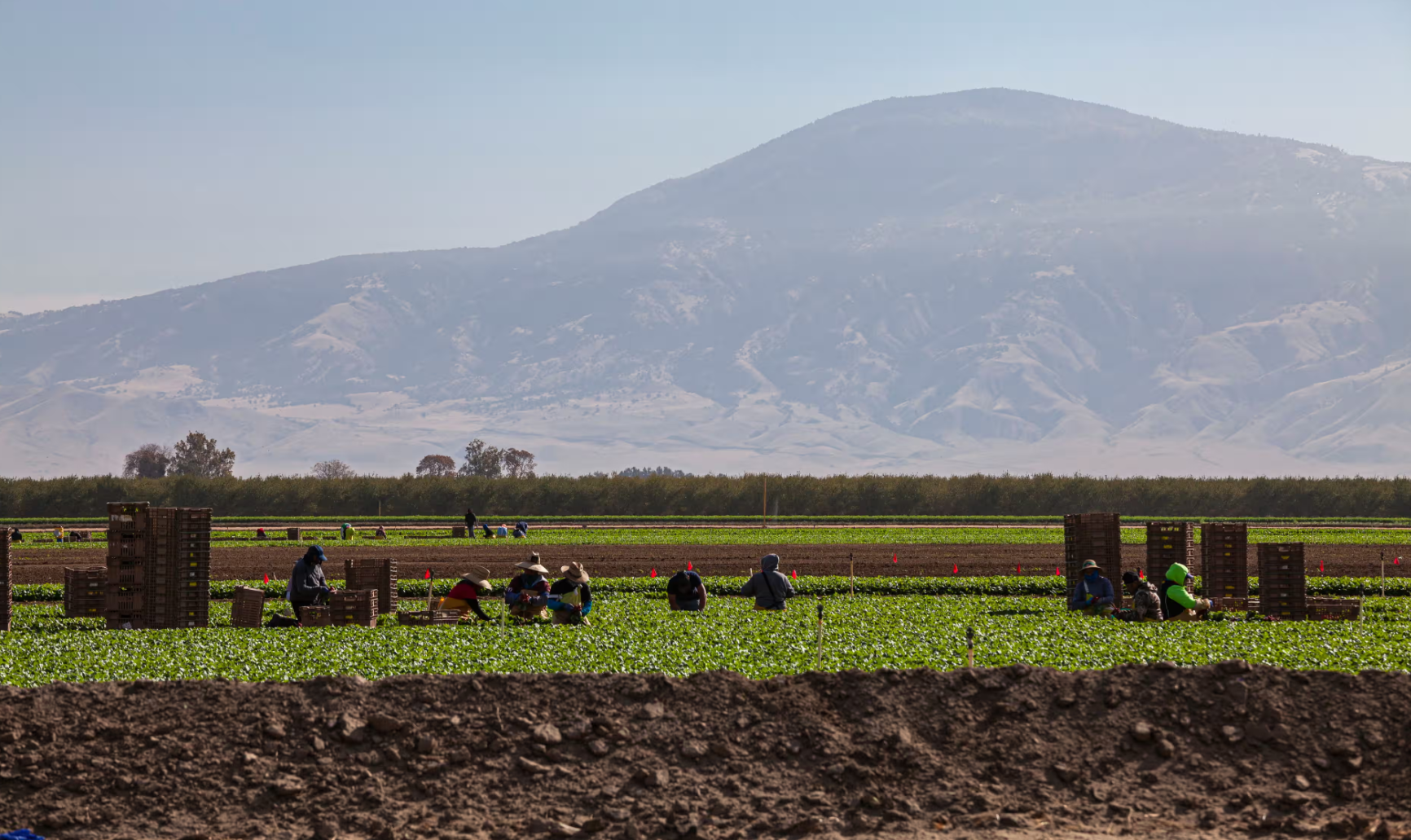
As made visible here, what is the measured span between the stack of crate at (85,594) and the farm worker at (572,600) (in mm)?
8928

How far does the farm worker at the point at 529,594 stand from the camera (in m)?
25.9

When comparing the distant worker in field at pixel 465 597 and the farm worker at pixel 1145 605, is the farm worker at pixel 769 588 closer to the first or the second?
the distant worker in field at pixel 465 597

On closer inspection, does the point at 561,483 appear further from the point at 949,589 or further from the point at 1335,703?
the point at 1335,703

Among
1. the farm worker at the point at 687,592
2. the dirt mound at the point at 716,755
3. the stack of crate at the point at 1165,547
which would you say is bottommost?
the dirt mound at the point at 716,755

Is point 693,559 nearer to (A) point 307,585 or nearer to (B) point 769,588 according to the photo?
(B) point 769,588

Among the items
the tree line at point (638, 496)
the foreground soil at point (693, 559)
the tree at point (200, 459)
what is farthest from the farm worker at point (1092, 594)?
the tree at point (200, 459)

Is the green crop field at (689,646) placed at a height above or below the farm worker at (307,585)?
below

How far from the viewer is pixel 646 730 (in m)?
15.7

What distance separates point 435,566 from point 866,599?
19003 millimetres

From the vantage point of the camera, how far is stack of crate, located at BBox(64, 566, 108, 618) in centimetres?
2761

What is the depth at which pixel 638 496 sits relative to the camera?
108 metres

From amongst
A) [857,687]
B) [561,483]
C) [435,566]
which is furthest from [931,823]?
[561,483]

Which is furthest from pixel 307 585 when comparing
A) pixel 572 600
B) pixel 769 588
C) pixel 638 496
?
pixel 638 496

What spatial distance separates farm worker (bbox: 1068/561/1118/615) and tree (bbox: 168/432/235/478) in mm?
152522
